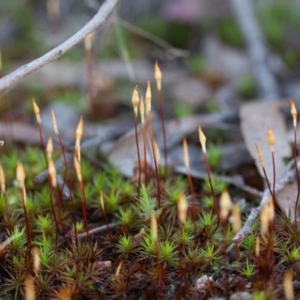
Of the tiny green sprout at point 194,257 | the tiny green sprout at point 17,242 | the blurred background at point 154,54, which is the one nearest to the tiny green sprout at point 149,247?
the tiny green sprout at point 194,257

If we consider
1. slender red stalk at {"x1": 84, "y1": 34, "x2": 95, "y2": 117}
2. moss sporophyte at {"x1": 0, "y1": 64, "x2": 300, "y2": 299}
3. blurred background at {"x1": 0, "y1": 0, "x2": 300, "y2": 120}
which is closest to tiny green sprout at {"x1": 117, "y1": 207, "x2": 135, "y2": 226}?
moss sporophyte at {"x1": 0, "y1": 64, "x2": 300, "y2": 299}

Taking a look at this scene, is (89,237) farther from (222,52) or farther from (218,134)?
(222,52)

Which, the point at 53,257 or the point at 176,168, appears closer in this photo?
the point at 53,257

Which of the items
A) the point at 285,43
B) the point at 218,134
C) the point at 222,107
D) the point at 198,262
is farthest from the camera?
the point at 285,43

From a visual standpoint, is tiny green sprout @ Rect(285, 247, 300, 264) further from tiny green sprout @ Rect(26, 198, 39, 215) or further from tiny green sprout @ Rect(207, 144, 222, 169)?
→ tiny green sprout @ Rect(26, 198, 39, 215)

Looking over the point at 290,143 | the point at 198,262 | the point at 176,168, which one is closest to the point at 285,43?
the point at 290,143

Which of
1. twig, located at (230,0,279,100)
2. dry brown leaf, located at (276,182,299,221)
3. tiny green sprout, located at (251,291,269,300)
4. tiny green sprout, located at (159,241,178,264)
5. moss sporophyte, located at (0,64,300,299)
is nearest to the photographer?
tiny green sprout, located at (251,291,269,300)

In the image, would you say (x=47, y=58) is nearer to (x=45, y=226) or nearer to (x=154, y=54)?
(x=45, y=226)

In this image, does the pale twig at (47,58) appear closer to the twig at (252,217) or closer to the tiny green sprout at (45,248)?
the tiny green sprout at (45,248)
